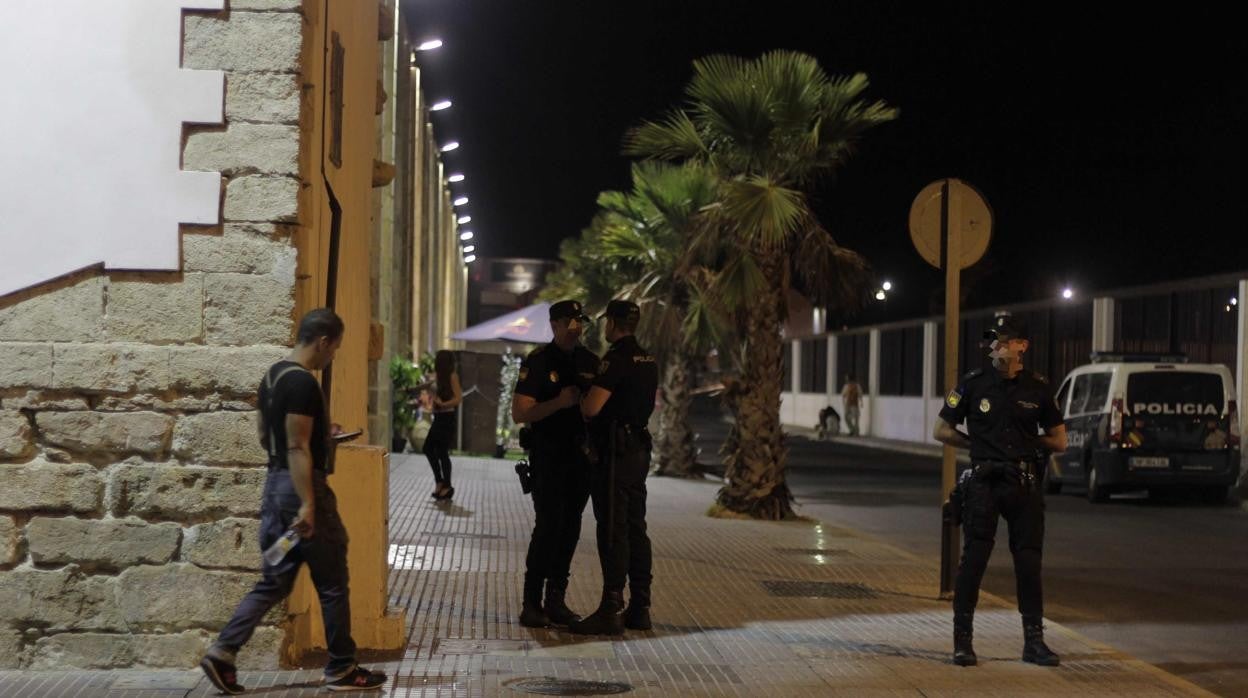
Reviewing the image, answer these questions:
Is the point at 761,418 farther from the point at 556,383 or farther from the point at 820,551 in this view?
the point at 556,383

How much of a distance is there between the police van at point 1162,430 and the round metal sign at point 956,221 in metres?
10.9

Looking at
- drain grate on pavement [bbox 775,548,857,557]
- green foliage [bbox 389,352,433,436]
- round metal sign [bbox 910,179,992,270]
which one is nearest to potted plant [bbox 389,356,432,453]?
green foliage [bbox 389,352,433,436]

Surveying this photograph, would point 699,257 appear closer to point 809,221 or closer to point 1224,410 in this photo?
point 809,221

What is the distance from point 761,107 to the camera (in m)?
17.6

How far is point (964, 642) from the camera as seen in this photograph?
8.45 m

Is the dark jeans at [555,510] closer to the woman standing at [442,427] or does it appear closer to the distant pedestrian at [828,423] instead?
the woman standing at [442,427]

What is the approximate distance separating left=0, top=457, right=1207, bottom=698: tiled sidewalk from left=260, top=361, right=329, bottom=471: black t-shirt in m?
1.10

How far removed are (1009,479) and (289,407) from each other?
3728 millimetres

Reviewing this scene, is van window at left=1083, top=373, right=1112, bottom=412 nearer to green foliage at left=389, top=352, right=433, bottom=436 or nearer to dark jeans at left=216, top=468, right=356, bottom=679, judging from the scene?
green foliage at left=389, top=352, right=433, bottom=436

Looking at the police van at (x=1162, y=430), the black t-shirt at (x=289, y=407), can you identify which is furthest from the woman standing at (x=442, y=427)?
the black t-shirt at (x=289, y=407)

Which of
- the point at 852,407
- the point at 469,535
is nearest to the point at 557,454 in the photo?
the point at 469,535

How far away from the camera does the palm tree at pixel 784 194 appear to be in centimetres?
1759

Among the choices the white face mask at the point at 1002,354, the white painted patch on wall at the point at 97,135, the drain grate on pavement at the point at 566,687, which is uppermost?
the white painted patch on wall at the point at 97,135

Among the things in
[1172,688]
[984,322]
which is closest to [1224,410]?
[1172,688]
